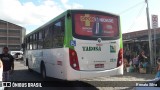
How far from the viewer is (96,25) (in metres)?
11.4

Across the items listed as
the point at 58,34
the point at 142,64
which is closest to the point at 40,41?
the point at 58,34

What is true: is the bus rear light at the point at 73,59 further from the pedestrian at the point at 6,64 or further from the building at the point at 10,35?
the building at the point at 10,35

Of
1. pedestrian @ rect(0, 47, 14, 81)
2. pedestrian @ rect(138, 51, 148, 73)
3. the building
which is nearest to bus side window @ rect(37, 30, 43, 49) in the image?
pedestrian @ rect(0, 47, 14, 81)

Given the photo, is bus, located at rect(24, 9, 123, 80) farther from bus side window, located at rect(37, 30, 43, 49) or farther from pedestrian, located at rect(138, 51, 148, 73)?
pedestrian, located at rect(138, 51, 148, 73)

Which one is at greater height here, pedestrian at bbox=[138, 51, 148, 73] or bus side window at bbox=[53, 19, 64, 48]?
bus side window at bbox=[53, 19, 64, 48]

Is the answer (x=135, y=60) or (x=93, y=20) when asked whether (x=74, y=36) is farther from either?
(x=135, y=60)

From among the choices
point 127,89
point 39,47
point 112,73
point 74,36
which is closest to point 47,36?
point 39,47

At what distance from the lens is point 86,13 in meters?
11.3

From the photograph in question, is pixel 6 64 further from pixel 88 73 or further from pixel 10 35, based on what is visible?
pixel 10 35

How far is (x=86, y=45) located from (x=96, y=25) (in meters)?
0.95

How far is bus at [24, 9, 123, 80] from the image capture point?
35.7ft

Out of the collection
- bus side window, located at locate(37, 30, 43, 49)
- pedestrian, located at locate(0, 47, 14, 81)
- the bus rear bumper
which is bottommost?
the bus rear bumper

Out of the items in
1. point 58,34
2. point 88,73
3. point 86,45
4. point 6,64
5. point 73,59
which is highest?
point 58,34

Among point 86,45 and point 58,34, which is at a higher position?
point 58,34
